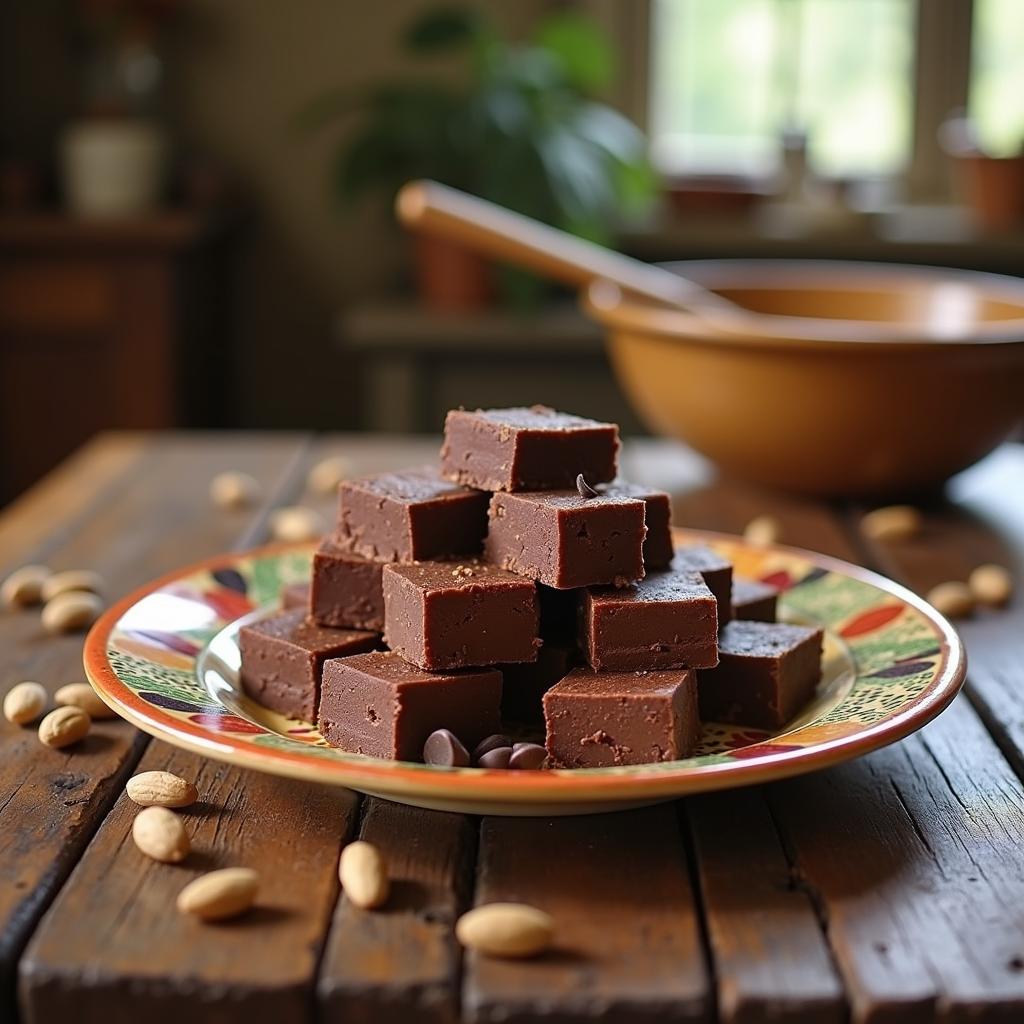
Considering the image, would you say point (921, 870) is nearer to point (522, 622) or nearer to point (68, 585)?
point (522, 622)

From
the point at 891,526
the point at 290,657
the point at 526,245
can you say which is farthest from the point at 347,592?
the point at 526,245

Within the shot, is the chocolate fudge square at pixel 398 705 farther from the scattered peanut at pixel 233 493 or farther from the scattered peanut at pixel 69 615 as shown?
the scattered peanut at pixel 233 493

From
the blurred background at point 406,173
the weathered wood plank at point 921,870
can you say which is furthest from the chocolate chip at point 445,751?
the blurred background at point 406,173

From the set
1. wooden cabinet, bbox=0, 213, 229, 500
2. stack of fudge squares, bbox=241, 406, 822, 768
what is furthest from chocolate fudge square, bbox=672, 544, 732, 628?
wooden cabinet, bbox=0, 213, 229, 500

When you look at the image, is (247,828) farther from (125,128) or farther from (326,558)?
(125,128)

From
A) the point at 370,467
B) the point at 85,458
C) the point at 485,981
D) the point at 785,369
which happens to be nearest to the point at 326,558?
the point at 485,981
